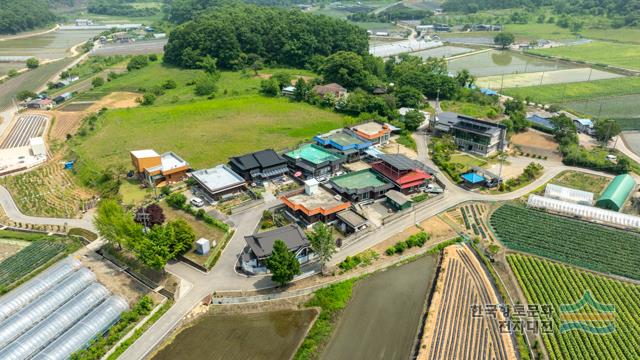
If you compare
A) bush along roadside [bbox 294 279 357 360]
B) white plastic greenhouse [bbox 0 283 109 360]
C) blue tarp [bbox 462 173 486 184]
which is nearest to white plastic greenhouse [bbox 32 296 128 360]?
white plastic greenhouse [bbox 0 283 109 360]

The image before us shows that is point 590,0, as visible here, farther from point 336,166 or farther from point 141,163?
point 141,163

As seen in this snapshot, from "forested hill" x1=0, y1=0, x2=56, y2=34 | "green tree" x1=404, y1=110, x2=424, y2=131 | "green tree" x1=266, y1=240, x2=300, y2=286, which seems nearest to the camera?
"green tree" x1=266, y1=240, x2=300, y2=286

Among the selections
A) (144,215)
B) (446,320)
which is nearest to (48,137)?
(144,215)

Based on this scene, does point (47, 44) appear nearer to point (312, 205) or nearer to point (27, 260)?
point (27, 260)

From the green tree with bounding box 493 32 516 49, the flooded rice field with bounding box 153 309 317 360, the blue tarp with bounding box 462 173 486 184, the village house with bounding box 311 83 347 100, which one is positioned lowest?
the flooded rice field with bounding box 153 309 317 360

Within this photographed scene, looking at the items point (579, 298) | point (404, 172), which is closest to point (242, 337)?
point (404, 172)

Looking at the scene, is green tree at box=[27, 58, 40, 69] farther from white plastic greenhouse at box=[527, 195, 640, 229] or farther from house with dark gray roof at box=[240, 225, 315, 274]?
white plastic greenhouse at box=[527, 195, 640, 229]

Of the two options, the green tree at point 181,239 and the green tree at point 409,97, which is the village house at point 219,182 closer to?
the green tree at point 181,239
